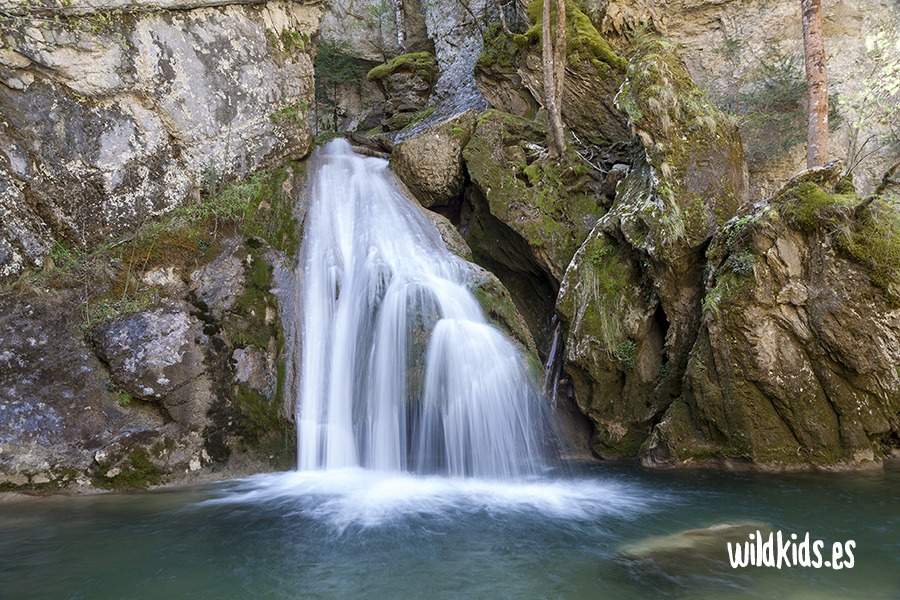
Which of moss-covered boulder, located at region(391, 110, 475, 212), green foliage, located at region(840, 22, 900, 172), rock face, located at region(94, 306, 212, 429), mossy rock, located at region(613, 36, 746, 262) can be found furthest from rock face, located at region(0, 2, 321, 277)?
green foliage, located at region(840, 22, 900, 172)

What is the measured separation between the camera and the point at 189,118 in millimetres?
9656

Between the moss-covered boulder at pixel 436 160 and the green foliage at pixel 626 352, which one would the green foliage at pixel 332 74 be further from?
the green foliage at pixel 626 352

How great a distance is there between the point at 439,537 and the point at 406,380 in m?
3.33

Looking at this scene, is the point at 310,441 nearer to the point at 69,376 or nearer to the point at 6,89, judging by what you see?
the point at 69,376

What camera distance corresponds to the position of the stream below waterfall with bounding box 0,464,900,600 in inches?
166

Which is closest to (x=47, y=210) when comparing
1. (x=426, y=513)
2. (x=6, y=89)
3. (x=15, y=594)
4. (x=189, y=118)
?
(x=6, y=89)

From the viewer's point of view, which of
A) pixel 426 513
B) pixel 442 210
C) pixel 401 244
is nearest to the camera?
pixel 426 513

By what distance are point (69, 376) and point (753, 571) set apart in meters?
8.67

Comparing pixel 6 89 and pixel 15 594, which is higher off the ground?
pixel 6 89

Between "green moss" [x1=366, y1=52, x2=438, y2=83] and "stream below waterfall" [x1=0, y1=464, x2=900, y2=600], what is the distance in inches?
624

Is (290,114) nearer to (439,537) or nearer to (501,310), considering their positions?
(501,310)

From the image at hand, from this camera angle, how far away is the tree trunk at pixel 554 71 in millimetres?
11211

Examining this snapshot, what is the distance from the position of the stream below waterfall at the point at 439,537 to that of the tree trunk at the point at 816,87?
5248 mm

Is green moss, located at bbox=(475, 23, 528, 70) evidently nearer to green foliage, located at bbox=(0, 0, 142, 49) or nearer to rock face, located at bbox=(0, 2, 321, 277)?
rock face, located at bbox=(0, 2, 321, 277)
